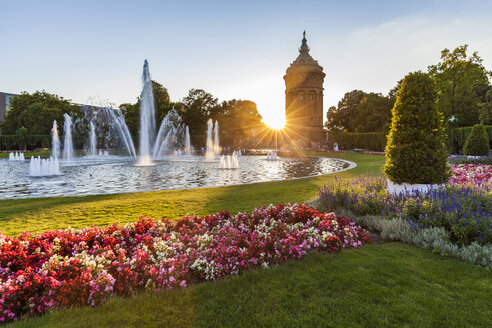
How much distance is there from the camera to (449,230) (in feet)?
16.2

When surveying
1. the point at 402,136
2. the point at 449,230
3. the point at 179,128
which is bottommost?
the point at 449,230

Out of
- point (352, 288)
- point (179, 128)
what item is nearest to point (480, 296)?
point (352, 288)

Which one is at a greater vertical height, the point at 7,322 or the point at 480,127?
the point at 480,127

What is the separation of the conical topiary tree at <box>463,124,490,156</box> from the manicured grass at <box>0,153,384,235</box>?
54.9 ft

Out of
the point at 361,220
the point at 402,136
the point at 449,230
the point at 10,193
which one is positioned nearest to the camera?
the point at 449,230

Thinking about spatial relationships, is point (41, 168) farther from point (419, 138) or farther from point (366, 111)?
point (366, 111)

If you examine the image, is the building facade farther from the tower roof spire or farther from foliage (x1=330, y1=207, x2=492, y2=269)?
foliage (x1=330, y1=207, x2=492, y2=269)

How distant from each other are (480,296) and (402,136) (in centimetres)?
508

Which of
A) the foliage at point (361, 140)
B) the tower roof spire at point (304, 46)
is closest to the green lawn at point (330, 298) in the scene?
the foliage at point (361, 140)

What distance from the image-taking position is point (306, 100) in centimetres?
6456

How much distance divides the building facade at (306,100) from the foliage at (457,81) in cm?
3012

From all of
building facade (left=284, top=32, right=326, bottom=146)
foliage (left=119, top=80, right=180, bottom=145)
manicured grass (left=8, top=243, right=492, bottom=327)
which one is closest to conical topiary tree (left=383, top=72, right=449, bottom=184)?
manicured grass (left=8, top=243, right=492, bottom=327)

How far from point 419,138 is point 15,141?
5601 centimetres

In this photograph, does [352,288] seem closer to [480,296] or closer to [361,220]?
[480,296]
